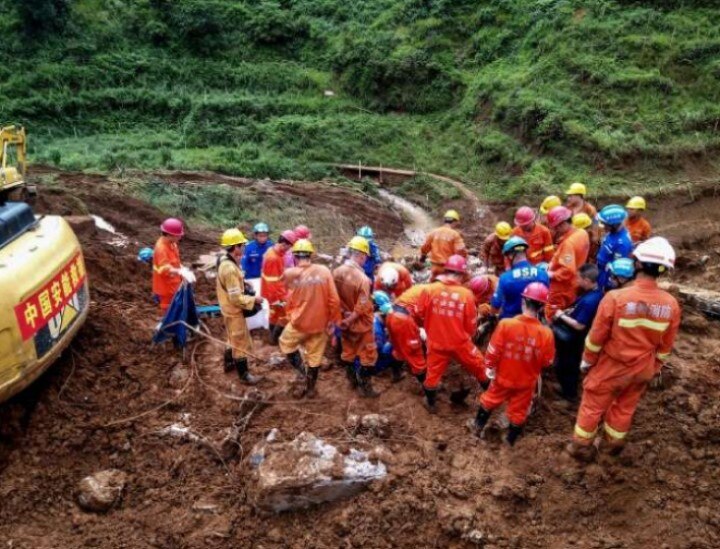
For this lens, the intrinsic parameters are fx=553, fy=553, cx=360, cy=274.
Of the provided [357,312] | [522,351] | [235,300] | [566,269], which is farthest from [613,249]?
[235,300]

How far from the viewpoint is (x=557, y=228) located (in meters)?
6.07

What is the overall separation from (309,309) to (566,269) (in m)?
2.56

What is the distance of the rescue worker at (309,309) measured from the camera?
201 inches

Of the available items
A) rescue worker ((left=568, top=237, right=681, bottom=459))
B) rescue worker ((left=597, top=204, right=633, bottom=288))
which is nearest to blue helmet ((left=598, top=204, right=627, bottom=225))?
rescue worker ((left=597, top=204, right=633, bottom=288))

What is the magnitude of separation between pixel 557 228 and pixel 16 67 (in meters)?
21.2

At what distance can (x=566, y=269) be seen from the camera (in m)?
5.47

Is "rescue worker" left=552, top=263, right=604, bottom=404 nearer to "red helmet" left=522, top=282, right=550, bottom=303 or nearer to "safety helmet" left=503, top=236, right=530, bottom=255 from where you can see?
"safety helmet" left=503, top=236, right=530, bottom=255

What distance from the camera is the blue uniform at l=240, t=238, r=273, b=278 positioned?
7129mm

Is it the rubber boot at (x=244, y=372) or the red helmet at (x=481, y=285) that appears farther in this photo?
the red helmet at (x=481, y=285)

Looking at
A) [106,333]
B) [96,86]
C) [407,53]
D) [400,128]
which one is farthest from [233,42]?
[106,333]

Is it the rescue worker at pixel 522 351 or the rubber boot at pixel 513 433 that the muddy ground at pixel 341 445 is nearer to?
the rubber boot at pixel 513 433

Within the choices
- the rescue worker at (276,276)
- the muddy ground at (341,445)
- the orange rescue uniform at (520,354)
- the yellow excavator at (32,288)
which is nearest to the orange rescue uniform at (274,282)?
the rescue worker at (276,276)

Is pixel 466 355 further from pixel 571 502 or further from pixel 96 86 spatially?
pixel 96 86

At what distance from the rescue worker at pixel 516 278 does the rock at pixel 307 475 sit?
2.06m
